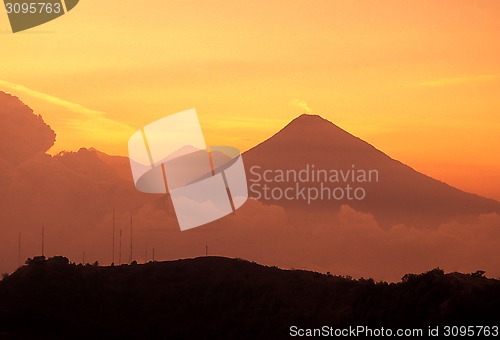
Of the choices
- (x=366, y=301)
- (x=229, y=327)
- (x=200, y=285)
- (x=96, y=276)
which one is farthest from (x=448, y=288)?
(x=96, y=276)

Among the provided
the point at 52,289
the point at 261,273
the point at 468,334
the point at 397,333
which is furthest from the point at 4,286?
the point at 468,334

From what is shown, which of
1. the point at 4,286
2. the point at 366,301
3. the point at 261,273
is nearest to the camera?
the point at 366,301

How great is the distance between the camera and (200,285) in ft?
406

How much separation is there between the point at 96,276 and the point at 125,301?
26.5 ft

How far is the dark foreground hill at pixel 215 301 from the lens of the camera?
10281 centimetres

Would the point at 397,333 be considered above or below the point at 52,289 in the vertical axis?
below

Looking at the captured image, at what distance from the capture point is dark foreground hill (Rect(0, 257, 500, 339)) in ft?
337

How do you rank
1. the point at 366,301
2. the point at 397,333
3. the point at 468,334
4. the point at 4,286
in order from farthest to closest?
the point at 4,286
the point at 366,301
the point at 397,333
the point at 468,334

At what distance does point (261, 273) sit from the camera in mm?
127250

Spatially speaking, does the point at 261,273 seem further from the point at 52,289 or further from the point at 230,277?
the point at 52,289

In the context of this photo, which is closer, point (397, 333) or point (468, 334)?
point (468, 334)

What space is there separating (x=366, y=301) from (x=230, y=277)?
22.4 m

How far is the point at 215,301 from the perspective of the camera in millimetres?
119375

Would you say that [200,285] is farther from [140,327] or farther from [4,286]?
[4,286]
